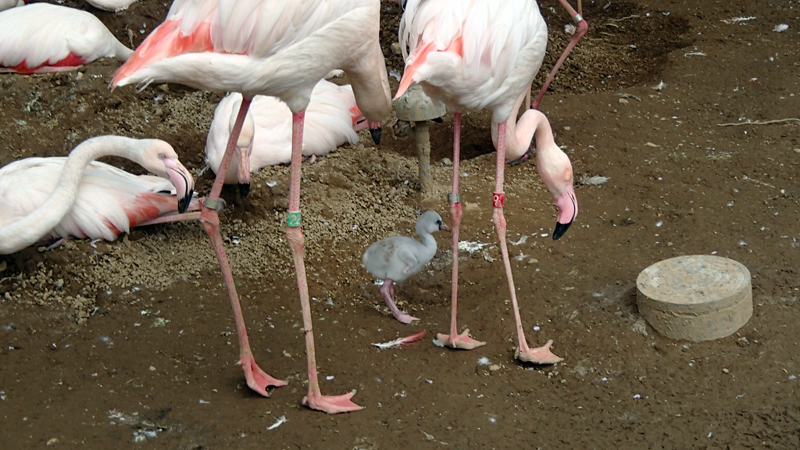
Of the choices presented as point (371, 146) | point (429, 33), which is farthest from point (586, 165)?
point (429, 33)

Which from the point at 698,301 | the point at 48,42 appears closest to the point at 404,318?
the point at 698,301

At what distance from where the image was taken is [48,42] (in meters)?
5.85

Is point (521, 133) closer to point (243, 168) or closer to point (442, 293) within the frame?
point (442, 293)

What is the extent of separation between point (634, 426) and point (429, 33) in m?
1.72

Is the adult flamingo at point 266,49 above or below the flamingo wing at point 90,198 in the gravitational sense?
above

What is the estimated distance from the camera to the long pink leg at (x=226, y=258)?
355 centimetres

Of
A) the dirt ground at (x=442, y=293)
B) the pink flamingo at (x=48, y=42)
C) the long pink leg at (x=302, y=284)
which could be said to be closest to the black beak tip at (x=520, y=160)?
the dirt ground at (x=442, y=293)

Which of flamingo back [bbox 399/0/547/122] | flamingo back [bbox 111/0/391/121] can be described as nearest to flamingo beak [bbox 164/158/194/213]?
flamingo back [bbox 111/0/391/121]

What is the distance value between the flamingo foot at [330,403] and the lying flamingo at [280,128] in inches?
68.2

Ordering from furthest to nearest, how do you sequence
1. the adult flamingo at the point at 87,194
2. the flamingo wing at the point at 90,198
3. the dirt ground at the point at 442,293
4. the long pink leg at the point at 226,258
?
the flamingo wing at the point at 90,198, the adult flamingo at the point at 87,194, the long pink leg at the point at 226,258, the dirt ground at the point at 442,293

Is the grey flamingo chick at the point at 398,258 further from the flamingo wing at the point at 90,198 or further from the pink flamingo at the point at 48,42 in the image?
the pink flamingo at the point at 48,42

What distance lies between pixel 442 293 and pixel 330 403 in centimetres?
121

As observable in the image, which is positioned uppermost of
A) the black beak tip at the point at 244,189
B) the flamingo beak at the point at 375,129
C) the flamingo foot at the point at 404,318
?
the flamingo beak at the point at 375,129

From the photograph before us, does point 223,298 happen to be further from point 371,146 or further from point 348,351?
point 371,146
